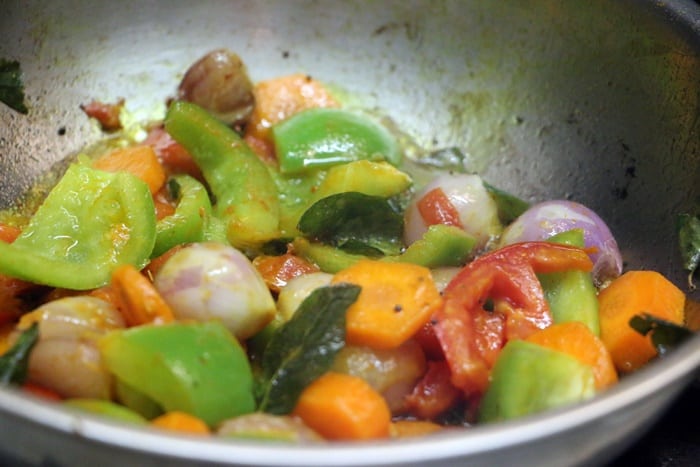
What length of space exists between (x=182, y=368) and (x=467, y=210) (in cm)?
93

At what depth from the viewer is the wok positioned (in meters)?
2.06

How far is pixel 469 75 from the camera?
243 cm

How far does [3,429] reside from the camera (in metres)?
1.14

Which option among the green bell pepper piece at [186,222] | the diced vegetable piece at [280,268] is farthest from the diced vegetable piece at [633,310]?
the green bell pepper piece at [186,222]

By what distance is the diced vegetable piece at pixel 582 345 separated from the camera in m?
1.51

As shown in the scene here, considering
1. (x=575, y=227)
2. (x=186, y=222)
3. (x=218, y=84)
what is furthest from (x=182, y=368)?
(x=218, y=84)

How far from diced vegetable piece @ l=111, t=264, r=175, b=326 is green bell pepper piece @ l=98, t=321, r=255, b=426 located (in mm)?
110

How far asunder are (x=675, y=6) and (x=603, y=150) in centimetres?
41

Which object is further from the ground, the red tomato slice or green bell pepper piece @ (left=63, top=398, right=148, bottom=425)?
the red tomato slice

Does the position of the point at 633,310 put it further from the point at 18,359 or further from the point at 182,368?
the point at 18,359

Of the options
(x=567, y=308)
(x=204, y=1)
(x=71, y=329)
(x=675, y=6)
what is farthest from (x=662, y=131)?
(x=71, y=329)

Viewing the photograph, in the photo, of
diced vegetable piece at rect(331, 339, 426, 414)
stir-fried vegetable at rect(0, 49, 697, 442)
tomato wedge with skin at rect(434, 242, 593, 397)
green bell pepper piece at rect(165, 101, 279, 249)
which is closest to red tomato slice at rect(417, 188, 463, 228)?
stir-fried vegetable at rect(0, 49, 697, 442)

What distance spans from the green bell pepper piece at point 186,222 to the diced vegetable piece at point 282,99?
1.27ft

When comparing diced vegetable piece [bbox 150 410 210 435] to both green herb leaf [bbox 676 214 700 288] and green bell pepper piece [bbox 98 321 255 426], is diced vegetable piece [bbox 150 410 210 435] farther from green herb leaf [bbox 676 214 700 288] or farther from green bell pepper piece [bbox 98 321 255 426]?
green herb leaf [bbox 676 214 700 288]
